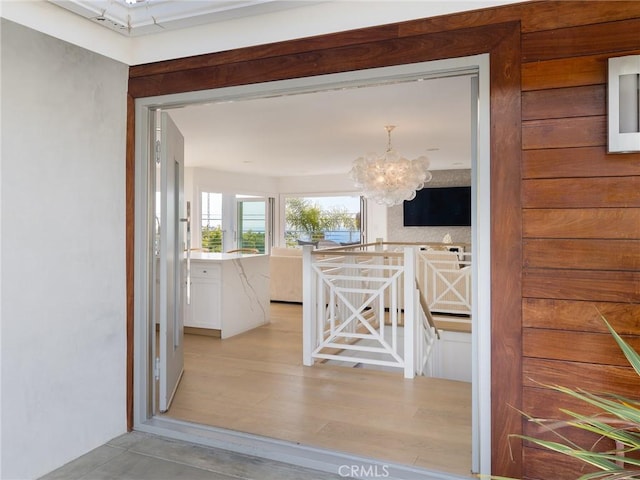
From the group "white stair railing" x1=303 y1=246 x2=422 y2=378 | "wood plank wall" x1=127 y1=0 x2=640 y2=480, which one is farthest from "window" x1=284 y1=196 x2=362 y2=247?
"wood plank wall" x1=127 y1=0 x2=640 y2=480

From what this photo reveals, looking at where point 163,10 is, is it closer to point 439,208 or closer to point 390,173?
point 390,173

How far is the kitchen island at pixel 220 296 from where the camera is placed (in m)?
4.98

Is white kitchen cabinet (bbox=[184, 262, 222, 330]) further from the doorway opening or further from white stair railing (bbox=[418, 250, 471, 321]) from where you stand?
white stair railing (bbox=[418, 250, 471, 321])

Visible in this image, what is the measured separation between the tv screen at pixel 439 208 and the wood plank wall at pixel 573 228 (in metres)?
6.98

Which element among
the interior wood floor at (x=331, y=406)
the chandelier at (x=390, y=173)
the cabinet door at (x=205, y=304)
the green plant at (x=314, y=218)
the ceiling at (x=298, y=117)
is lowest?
the interior wood floor at (x=331, y=406)

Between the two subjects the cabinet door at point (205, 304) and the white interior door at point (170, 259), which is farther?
the cabinet door at point (205, 304)

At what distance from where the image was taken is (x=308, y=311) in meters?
4.18

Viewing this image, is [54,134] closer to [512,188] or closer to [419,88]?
[512,188]

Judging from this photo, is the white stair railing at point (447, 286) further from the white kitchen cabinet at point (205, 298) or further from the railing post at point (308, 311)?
the white kitchen cabinet at point (205, 298)

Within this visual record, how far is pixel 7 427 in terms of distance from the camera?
211cm

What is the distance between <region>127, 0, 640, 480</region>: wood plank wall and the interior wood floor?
1.94ft

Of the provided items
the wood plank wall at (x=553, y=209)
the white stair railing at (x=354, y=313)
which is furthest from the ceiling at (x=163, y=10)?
the white stair railing at (x=354, y=313)

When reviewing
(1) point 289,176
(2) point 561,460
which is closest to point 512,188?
(2) point 561,460

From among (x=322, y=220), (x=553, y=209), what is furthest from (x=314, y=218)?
(x=553, y=209)
